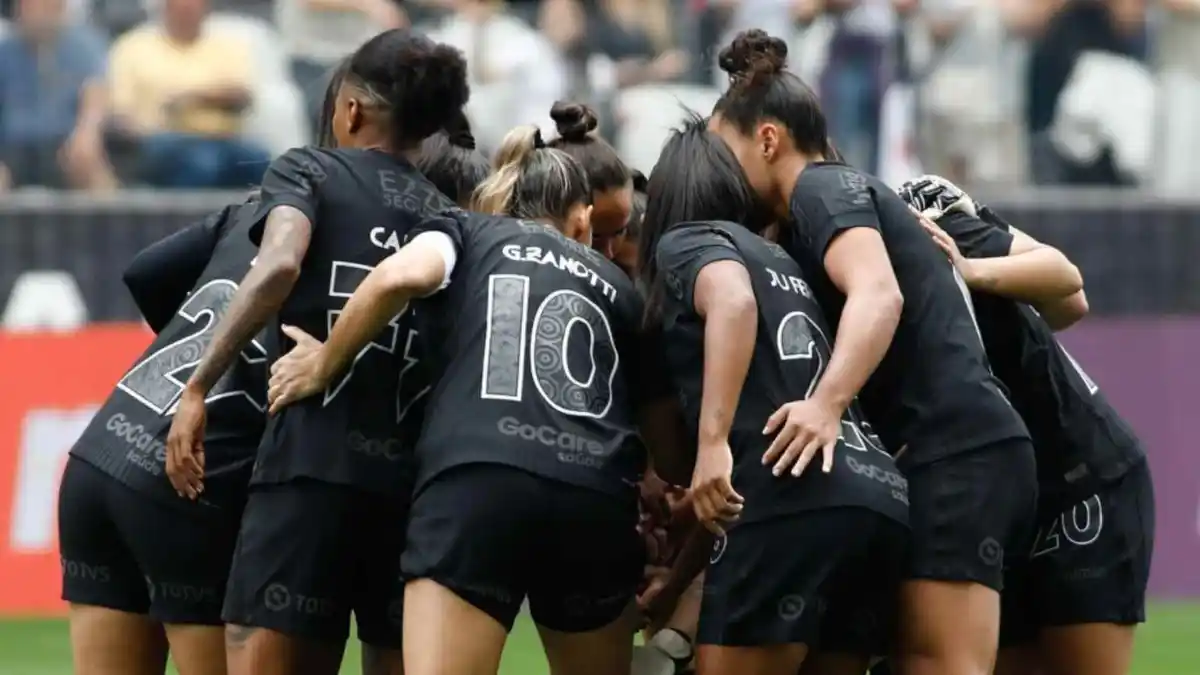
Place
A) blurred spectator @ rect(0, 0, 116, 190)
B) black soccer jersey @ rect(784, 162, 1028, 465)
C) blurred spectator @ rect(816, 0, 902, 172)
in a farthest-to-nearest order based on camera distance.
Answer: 1. blurred spectator @ rect(816, 0, 902, 172)
2. blurred spectator @ rect(0, 0, 116, 190)
3. black soccer jersey @ rect(784, 162, 1028, 465)

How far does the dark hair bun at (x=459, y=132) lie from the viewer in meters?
5.84

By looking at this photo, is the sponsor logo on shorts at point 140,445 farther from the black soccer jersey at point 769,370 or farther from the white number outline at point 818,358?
the white number outline at point 818,358

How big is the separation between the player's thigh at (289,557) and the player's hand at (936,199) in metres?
1.69

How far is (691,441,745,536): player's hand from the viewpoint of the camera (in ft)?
16.7

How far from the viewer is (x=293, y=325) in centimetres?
554

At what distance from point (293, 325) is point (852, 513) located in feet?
4.77

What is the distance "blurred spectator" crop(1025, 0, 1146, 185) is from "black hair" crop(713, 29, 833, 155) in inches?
271

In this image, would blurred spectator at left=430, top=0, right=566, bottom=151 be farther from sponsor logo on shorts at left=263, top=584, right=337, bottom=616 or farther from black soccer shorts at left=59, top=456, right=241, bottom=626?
sponsor logo on shorts at left=263, top=584, right=337, bottom=616

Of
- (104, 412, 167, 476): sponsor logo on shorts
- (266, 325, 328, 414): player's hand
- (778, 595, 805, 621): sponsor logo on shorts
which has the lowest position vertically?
(778, 595, 805, 621): sponsor logo on shorts

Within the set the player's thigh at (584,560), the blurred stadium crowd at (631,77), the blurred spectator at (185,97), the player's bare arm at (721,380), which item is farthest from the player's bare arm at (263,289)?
the blurred spectator at (185,97)

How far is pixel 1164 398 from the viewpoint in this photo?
10.9 m

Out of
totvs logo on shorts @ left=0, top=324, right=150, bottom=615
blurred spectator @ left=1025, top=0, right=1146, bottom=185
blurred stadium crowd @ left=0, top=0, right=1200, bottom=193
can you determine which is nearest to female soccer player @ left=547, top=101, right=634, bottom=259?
totvs logo on shorts @ left=0, top=324, right=150, bottom=615

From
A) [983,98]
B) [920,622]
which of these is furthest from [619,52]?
[920,622]

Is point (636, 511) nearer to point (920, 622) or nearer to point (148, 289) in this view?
point (920, 622)
